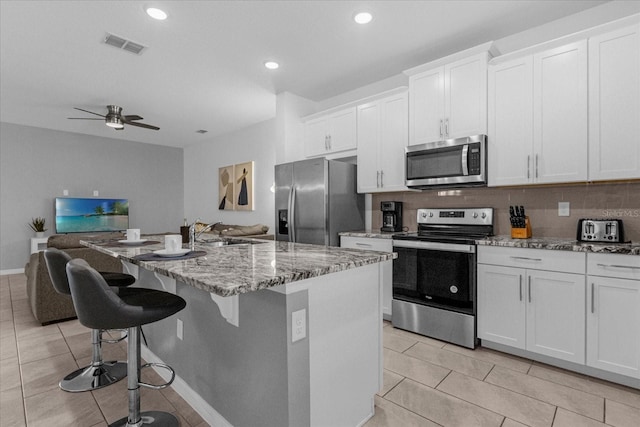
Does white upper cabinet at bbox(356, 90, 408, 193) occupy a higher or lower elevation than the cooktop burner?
higher

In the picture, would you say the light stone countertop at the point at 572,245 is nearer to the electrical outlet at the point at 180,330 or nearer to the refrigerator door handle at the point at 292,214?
the refrigerator door handle at the point at 292,214

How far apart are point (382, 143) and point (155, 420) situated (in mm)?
3100

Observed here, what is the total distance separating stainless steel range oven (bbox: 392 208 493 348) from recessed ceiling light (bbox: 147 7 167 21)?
282 cm

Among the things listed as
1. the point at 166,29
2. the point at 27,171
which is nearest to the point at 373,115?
the point at 166,29

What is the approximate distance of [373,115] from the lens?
3.66 meters

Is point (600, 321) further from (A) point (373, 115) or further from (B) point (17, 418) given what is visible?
(B) point (17, 418)

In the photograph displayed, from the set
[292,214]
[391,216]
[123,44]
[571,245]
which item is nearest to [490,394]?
[571,245]

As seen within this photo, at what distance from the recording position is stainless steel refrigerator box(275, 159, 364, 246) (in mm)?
3570

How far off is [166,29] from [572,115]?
3460mm

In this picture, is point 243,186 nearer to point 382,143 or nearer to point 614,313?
point 382,143

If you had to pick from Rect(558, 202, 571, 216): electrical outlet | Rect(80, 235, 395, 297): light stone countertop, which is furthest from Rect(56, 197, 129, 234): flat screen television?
Rect(558, 202, 571, 216): electrical outlet

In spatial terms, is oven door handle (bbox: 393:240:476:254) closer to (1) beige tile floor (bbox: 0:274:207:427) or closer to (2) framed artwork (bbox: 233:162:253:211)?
(1) beige tile floor (bbox: 0:274:207:427)

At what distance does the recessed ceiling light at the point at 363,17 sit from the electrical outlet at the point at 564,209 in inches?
88.6

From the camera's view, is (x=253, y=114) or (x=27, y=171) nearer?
(x=253, y=114)
